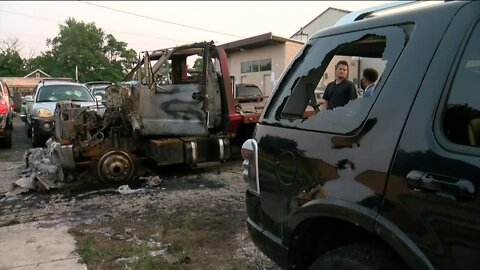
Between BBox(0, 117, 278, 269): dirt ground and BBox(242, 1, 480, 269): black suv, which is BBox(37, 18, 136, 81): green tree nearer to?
BBox(0, 117, 278, 269): dirt ground

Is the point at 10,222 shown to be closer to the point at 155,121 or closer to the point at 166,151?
the point at 166,151

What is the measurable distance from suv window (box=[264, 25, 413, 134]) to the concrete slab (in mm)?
2473

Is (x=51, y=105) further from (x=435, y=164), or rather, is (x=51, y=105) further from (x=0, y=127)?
(x=435, y=164)

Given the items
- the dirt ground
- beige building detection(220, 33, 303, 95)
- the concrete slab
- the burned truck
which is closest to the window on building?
beige building detection(220, 33, 303, 95)

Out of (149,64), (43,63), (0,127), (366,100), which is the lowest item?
(0,127)

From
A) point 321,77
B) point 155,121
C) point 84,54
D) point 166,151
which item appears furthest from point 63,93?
point 84,54

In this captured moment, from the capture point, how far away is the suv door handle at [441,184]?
1.71 m

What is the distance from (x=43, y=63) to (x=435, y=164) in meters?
87.4

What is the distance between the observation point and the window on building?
1192 inches

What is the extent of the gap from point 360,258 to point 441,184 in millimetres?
554

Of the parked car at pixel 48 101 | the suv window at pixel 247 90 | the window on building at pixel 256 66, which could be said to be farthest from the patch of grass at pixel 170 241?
the window on building at pixel 256 66

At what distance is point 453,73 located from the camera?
74.6 inches

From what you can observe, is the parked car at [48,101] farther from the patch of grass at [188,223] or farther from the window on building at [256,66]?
the window on building at [256,66]

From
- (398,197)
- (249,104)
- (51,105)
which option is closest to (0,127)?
(51,105)
